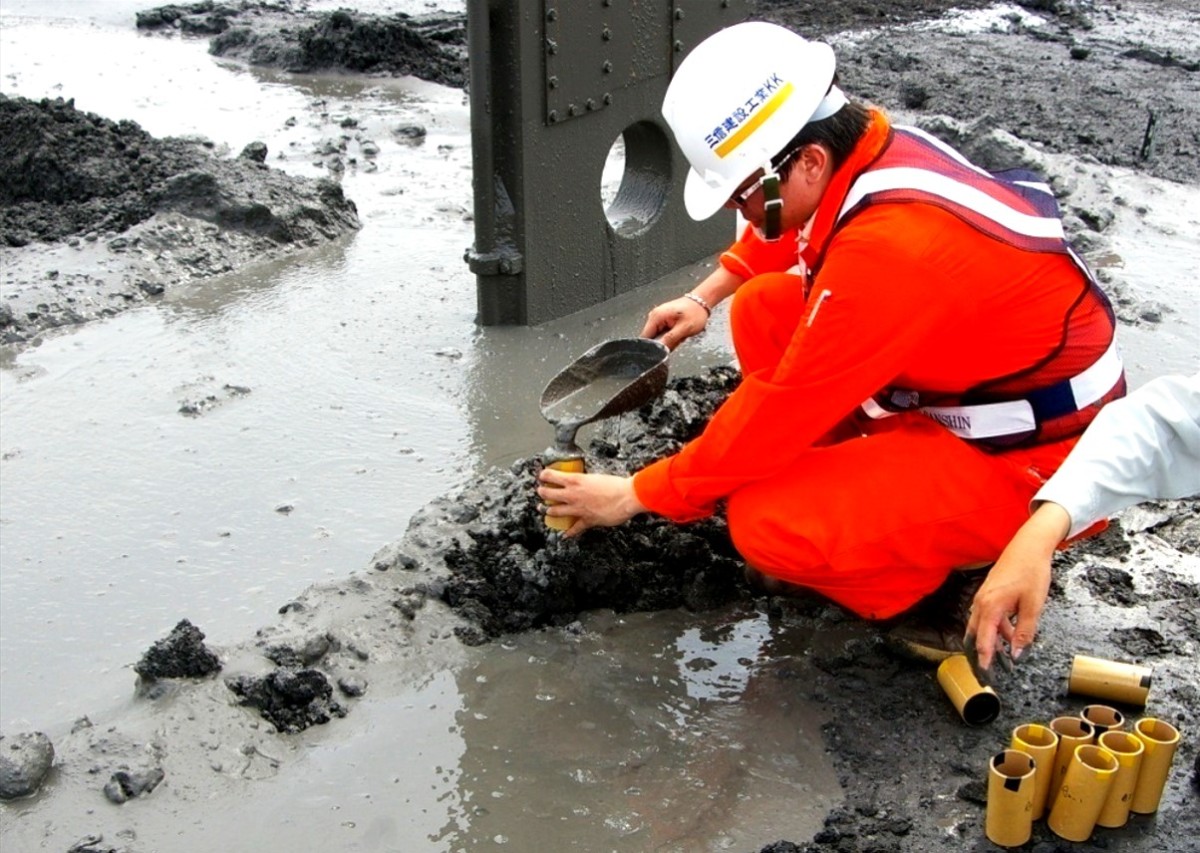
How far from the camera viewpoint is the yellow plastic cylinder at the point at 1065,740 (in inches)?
105

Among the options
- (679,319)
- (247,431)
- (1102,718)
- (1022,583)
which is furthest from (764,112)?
(247,431)

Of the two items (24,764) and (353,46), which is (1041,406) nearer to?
(24,764)

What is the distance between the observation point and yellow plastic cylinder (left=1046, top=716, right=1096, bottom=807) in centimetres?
266

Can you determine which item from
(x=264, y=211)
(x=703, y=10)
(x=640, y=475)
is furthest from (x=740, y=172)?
(x=264, y=211)

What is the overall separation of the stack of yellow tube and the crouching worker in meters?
0.56

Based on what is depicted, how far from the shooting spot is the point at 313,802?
9.21 feet

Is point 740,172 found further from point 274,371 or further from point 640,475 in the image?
point 274,371

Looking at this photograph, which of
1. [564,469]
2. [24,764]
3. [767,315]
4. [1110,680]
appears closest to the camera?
[24,764]

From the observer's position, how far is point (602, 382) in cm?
371

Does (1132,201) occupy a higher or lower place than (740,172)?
lower

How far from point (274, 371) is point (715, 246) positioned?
219 centimetres

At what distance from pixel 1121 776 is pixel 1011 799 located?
0.78 ft

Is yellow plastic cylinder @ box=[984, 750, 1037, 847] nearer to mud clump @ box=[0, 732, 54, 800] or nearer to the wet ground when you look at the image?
the wet ground

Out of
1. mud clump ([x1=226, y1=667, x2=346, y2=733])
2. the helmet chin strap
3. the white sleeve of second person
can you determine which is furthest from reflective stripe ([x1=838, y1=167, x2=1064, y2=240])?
mud clump ([x1=226, y1=667, x2=346, y2=733])
